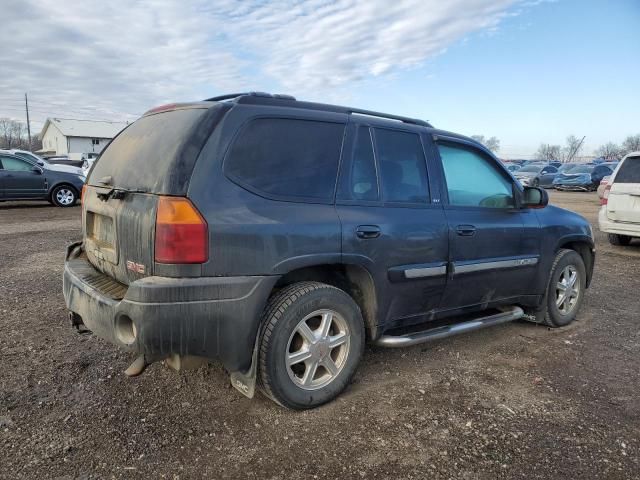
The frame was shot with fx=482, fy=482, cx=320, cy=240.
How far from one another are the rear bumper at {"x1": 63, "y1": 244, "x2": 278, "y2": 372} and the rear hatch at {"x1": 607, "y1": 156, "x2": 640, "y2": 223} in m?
8.19

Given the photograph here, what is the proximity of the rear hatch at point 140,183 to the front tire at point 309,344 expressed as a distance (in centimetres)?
80

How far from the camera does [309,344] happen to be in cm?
296

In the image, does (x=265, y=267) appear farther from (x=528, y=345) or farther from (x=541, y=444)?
(x=528, y=345)

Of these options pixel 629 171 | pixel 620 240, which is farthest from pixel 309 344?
pixel 620 240

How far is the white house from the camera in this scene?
66188 mm

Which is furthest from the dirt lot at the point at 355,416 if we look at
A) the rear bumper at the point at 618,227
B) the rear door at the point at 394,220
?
the rear bumper at the point at 618,227

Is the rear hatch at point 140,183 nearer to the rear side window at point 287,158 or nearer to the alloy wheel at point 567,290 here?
the rear side window at point 287,158

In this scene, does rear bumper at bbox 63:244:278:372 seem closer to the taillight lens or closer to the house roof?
the taillight lens

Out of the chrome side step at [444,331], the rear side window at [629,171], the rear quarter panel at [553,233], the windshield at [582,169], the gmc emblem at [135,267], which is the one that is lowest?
the chrome side step at [444,331]

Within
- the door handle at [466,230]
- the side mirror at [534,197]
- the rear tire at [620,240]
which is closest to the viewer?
the door handle at [466,230]

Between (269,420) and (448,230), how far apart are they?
Answer: 1835 millimetres

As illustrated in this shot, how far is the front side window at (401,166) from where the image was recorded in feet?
11.1

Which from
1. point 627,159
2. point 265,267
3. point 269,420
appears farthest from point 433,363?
point 627,159

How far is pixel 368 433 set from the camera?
9.16 feet
